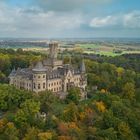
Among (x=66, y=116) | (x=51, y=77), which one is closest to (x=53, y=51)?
(x=51, y=77)

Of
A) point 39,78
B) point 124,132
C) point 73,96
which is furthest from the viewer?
point 39,78

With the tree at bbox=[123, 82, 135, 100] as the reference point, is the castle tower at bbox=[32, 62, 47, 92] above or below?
above

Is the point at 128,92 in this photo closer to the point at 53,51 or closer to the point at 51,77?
the point at 51,77

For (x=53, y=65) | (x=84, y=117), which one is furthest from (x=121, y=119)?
(x=53, y=65)

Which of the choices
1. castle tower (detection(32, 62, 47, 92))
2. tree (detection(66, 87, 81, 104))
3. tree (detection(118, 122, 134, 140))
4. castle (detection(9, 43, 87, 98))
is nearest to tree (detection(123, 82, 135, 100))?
castle (detection(9, 43, 87, 98))

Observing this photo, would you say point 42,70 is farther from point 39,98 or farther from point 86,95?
point 86,95

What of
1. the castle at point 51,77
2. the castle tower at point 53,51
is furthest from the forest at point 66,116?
the castle tower at point 53,51

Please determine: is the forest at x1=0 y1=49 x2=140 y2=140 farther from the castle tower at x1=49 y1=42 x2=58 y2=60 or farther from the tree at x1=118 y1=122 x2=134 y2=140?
the castle tower at x1=49 y1=42 x2=58 y2=60
